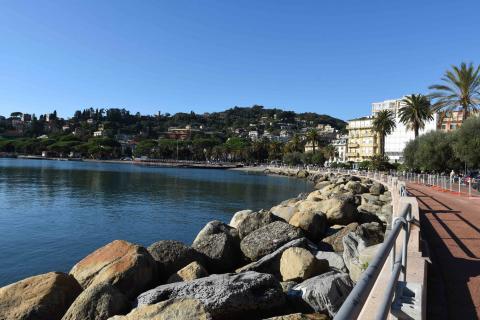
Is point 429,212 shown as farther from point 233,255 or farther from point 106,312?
point 106,312

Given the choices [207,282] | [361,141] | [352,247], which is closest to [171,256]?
[207,282]

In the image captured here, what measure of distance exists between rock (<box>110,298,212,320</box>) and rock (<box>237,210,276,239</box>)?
24.3 feet

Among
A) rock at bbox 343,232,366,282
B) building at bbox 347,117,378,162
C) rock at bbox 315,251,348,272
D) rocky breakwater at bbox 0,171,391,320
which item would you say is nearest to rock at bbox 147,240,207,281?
rocky breakwater at bbox 0,171,391,320

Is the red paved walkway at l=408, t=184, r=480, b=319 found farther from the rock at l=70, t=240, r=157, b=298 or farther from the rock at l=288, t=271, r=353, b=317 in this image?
the rock at l=70, t=240, r=157, b=298

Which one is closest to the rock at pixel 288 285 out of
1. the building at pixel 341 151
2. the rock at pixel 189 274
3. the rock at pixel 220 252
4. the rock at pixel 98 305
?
the rock at pixel 189 274

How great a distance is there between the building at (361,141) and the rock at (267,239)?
10081 cm

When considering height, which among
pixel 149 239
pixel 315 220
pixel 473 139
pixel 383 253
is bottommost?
pixel 149 239

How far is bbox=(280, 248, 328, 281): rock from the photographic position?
927cm

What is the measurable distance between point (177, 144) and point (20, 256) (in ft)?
563

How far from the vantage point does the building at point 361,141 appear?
11056 centimetres

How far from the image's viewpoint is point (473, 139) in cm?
3241

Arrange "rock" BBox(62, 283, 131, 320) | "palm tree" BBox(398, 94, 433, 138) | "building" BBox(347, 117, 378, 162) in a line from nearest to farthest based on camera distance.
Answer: "rock" BBox(62, 283, 131, 320), "palm tree" BBox(398, 94, 433, 138), "building" BBox(347, 117, 378, 162)

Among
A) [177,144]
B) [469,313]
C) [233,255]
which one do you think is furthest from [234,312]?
[177,144]

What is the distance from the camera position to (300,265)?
9367 millimetres
